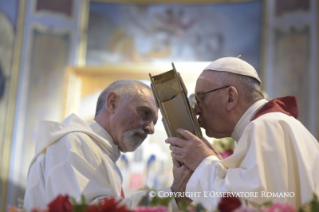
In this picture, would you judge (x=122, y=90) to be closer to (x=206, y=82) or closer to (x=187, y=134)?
(x=206, y=82)

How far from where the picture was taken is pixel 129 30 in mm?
9703

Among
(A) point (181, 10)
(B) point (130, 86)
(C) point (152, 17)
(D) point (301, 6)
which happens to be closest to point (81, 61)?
(C) point (152, 17)

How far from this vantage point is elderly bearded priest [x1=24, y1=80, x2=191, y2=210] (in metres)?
2.96

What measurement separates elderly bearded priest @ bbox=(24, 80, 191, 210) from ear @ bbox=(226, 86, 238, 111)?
58cm

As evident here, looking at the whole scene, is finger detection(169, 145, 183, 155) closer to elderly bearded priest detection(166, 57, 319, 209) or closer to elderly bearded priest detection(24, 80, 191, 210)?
elderly bearded priest detection(166, 57, 319, 209)

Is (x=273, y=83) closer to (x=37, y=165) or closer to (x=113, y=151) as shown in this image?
(x=113, y=151)

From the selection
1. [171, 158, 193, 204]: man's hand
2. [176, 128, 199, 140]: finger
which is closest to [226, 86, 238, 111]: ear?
[176, 128, 199, 140]: finger

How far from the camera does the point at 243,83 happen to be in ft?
10.8

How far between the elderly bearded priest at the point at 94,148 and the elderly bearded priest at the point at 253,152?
0.29 metres

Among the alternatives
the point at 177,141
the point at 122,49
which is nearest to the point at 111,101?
the point at 177,141

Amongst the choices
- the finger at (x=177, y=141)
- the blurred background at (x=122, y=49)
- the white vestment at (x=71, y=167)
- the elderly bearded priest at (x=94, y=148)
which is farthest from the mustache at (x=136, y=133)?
the blurred background at (x=122, y=49)

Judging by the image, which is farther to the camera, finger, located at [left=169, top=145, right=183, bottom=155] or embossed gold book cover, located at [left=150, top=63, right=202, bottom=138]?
embossed gold book cover, located at [left=150, top=63, right=202, bottom=138]

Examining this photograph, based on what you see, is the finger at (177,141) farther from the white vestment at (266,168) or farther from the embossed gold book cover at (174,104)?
the white vestment at (266,168)

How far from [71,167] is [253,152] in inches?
47.9
